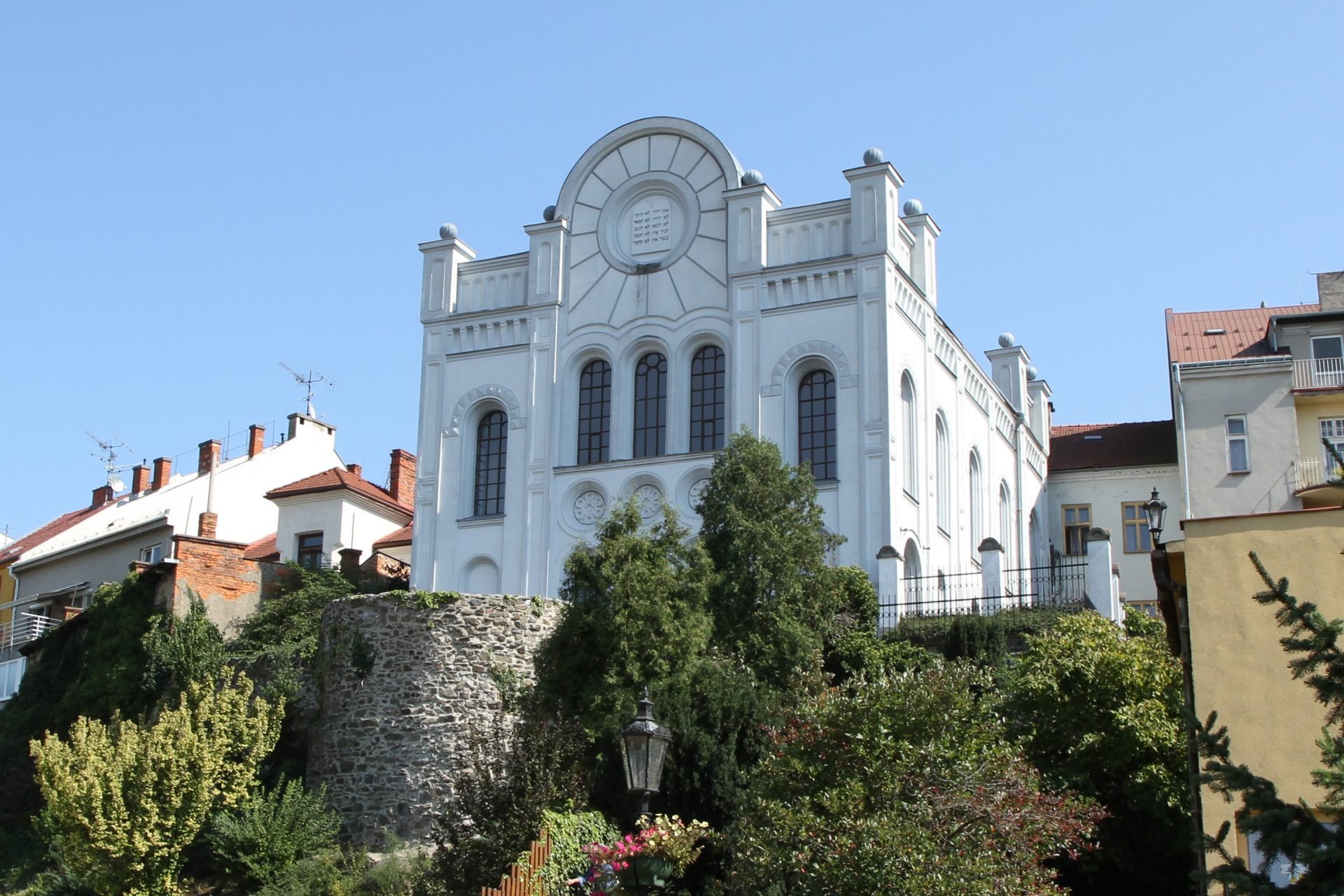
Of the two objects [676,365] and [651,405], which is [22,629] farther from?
[676,365]

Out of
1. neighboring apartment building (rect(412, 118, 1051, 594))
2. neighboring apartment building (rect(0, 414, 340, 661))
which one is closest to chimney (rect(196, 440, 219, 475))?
neighboring apartment building (rect(0, 414, 340, 661))

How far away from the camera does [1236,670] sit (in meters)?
15.0

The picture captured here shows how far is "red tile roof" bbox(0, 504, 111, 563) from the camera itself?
5691cm

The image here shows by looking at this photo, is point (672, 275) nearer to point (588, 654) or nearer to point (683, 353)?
point (683, 353)

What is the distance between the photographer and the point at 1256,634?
15.0 meters

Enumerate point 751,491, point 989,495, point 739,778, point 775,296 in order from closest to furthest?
point 739,778, point 751,491, point 775,296, point 989,495

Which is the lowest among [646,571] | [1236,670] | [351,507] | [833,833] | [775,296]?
[833,833]

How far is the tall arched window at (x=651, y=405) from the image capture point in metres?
38.2

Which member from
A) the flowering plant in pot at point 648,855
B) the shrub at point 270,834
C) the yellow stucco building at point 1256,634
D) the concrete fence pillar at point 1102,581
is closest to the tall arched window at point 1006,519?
the concrete fence pillar at point 1102,581

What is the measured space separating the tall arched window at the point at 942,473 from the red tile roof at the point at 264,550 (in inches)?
672

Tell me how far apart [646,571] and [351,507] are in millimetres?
18449

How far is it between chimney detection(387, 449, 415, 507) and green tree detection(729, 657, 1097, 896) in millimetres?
29499

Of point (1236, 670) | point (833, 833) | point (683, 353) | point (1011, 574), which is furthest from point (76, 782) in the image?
point (1011, 574)

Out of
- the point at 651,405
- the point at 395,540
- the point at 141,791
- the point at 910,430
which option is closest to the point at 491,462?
the point at 651,405
